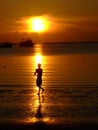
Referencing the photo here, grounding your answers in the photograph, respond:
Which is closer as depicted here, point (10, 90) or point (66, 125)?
point (66, 125)

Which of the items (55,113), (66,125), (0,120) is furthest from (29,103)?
(66,125)

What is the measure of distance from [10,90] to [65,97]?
5.31 meters

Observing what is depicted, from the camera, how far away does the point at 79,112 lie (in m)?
18.4

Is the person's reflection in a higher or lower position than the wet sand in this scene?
higher

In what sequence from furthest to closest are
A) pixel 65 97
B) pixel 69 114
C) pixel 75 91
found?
1. pixel 75 91
2. pixel 65 97
3. pixel 69 114

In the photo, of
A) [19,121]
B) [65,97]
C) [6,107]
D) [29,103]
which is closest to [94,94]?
[65,97]

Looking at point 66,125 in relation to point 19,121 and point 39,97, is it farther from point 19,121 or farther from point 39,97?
point 39,97

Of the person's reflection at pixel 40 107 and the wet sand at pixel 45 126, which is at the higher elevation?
the person's reflection at pixel 40 107

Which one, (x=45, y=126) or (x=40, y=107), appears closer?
(x=45, y=126)

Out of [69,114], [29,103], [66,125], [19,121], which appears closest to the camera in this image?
[66,125]

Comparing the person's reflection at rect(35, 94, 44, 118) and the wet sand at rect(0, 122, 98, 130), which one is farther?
the person's reflection at rect(35, 94, 44, 118)

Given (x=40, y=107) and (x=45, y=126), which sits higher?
(x=40, y=107)

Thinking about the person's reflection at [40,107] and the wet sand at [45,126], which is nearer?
the wet sand at [45,126]

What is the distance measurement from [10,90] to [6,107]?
24.0 ft
